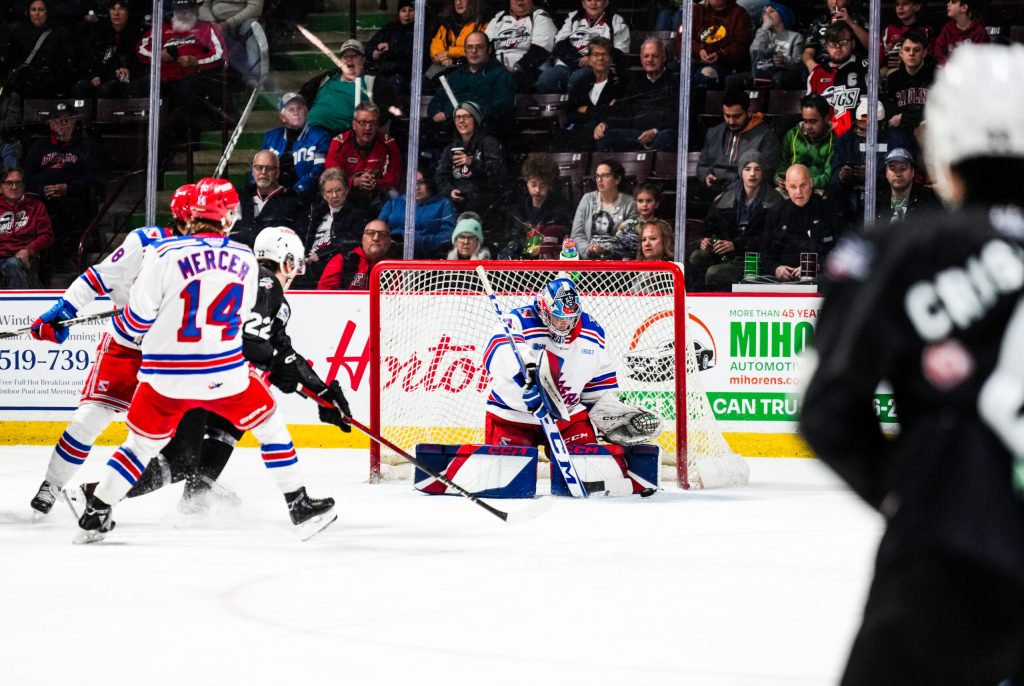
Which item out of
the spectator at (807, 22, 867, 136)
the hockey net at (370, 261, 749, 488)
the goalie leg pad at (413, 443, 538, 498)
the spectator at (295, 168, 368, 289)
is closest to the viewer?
the goalie leg pad at (413, 443, 538, 498)

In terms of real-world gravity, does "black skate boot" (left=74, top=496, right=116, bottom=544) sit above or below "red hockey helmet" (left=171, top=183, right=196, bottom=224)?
below

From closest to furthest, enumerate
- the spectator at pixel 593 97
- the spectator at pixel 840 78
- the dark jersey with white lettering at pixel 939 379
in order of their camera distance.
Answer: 1. the dark jersey with white lettering at pixel 939 379
2. the spectator at pixel 840 78
3. the spectator at pixel 593 97

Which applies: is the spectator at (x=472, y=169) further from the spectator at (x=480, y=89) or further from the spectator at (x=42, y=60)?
the spectator at (x=42, y=60)

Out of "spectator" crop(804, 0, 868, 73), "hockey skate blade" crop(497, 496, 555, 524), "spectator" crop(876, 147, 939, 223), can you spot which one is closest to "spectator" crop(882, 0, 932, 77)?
"spectator" crop(804, 0, 868, 73)

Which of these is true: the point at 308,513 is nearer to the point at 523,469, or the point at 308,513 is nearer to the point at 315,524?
the point at 315,524

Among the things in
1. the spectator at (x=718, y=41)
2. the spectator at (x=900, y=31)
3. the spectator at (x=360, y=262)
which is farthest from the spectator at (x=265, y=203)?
the spectator at (x=900, y=31)

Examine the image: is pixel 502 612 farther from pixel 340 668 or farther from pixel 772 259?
pixel 772 259

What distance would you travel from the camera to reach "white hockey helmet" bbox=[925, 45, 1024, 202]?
3.57 feet

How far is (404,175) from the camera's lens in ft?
23.0

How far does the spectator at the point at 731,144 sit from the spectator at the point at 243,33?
2.61 meters

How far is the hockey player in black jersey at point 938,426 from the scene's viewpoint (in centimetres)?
102

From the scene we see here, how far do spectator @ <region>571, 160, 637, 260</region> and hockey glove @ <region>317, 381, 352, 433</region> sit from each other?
277 centimetres

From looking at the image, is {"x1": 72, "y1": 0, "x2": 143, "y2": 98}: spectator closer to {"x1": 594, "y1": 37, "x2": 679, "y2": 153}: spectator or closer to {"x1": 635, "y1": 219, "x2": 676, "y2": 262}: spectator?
{"x1": 594, "y1": 37, "x2": 679, "y2": 153}: spectator

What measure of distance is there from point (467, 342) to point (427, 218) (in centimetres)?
115
